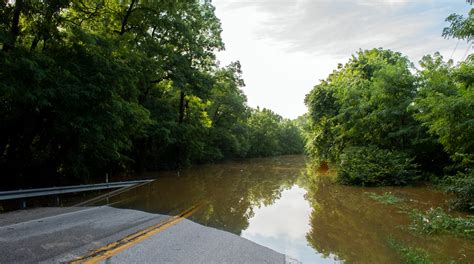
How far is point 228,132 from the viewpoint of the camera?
4156cm

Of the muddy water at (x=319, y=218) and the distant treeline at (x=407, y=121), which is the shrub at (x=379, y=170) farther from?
the muddy water at (x=319, y=218)

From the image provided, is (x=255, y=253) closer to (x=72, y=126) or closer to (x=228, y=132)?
(x=72, y=126)

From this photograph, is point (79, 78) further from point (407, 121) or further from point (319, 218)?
point (407, 121)

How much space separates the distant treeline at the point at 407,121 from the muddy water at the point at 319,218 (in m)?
1.44

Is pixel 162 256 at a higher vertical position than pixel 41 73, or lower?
lower

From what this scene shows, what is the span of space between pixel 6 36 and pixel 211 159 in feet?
107

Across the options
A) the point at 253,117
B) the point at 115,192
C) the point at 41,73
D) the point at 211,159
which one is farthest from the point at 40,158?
the point at 253,117

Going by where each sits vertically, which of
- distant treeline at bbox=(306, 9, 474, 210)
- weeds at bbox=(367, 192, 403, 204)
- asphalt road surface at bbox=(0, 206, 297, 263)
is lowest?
weeds at bbox=(367, 192, 403, 204)

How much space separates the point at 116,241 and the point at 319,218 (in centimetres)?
611

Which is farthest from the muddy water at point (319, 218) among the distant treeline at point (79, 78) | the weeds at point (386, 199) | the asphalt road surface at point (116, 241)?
the distant treeline at point (79, 78)

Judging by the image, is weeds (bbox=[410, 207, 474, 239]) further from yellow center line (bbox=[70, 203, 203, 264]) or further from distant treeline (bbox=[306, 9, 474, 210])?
yellow center line (bbox=[70, 203, 203, 264])

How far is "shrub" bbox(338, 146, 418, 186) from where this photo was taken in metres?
15.6

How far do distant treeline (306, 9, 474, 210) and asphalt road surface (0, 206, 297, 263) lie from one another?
7391mm

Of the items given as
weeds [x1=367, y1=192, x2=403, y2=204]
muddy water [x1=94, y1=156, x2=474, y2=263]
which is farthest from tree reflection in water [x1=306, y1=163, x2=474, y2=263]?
weeds [x1=367, y1=192, x2=403, y2=204]
